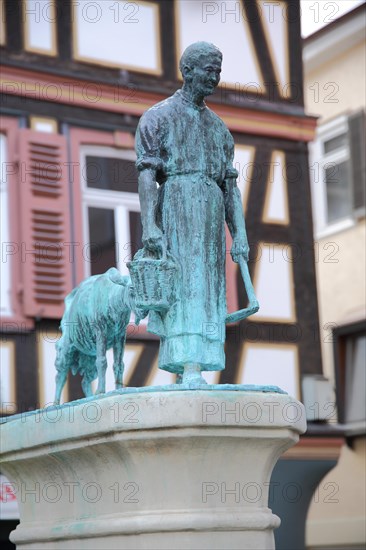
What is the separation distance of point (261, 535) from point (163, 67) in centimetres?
844

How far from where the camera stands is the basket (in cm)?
663

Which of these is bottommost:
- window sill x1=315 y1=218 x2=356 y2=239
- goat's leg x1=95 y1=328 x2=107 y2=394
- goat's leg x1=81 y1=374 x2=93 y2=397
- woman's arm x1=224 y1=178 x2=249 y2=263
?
goat's leg x1=81 y1=374 x2=93 y2=397

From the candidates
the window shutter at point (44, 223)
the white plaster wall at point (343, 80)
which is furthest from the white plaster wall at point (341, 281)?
the window shutter at point (44, 223)

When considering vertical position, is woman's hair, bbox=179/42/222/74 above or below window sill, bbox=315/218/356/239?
below

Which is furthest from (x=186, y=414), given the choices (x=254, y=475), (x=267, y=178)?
(x=267, y=178)

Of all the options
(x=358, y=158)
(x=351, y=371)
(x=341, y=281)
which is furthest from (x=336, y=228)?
(x=351, y=371)

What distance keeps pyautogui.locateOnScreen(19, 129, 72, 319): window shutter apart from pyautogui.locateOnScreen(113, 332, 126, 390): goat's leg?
16.4 ft

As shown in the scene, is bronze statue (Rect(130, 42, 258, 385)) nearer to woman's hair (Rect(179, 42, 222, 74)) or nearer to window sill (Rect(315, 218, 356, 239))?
woman's hair (Rect(179, 42, 222, 74))

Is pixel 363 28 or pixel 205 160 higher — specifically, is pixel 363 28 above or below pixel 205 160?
above

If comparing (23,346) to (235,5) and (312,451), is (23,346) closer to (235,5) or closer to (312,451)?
(312,451)

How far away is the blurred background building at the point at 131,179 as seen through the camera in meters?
12.9

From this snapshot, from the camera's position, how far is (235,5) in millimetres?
14938

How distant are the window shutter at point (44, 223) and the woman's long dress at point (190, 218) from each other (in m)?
6.00

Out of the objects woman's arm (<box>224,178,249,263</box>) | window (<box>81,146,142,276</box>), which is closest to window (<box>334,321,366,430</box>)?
window (<box>81,146,142,276</box>)
